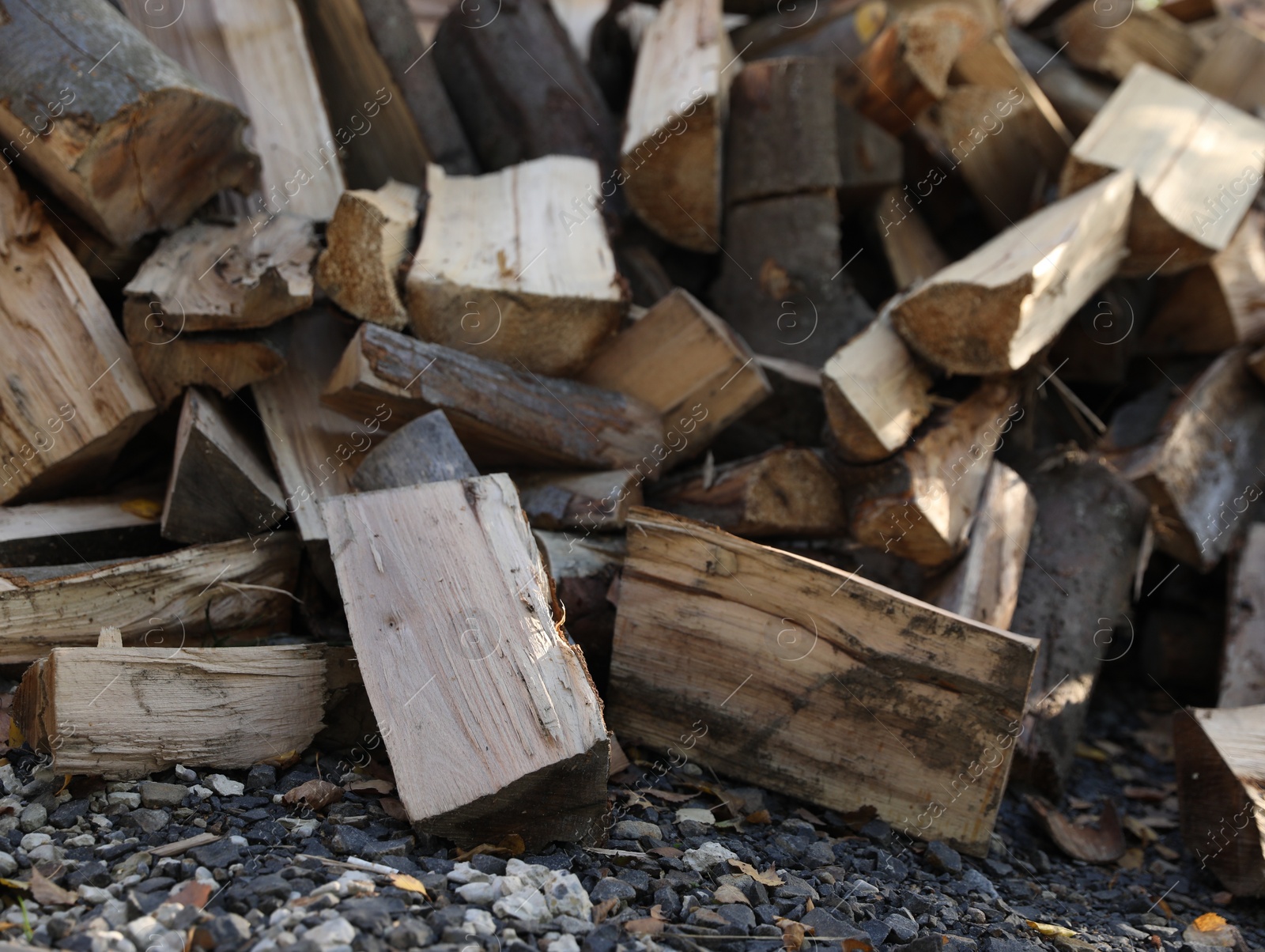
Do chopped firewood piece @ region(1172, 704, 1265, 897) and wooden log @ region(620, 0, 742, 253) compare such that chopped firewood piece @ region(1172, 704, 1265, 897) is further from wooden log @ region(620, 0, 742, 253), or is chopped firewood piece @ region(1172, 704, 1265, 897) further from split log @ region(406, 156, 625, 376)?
wooden log @ region(620, 0, 742, 253)

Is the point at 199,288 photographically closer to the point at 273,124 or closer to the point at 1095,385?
the point at 273,124

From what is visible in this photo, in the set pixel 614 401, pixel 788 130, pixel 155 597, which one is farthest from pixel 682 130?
pixel 155 597

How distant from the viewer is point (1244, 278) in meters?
3.35

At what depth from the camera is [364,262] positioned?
8.79ft

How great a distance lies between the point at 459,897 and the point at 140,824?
65 cm

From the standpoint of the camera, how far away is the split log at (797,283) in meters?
3.31

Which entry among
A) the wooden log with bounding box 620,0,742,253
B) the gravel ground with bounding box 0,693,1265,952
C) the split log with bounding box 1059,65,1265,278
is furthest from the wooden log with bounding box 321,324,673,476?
the split log with bounding box 1059,65,1265,278

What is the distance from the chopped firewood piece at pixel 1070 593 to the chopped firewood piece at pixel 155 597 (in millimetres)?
2036

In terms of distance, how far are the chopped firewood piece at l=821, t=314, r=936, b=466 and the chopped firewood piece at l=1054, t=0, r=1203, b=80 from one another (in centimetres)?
221

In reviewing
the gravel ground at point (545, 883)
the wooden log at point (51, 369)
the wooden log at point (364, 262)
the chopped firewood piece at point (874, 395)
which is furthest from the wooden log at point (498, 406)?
the gravel ground at point (545, 883)

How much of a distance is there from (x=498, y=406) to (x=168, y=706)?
1124 millimetres

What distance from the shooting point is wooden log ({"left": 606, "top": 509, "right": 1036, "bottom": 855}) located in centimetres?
221

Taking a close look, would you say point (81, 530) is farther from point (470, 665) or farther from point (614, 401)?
point (614, 401)

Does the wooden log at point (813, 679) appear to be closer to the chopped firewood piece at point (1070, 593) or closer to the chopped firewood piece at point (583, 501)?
the chopped firewood piece at point (583, 501)
